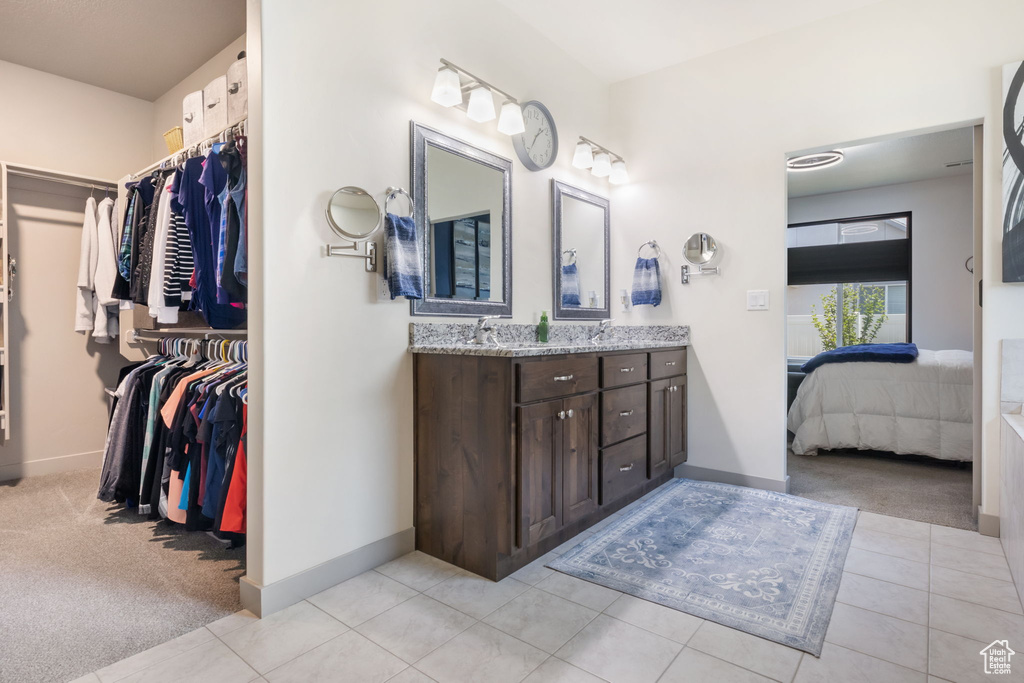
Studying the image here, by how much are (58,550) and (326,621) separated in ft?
4.74

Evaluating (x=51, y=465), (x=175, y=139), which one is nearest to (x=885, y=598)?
(x=175, y=139)

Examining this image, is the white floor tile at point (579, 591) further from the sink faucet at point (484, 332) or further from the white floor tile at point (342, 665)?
the sink faucet at point (484, 332)

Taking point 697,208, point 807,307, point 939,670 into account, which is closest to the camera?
point 939,670

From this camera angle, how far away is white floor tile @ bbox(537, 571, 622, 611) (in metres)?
1.88

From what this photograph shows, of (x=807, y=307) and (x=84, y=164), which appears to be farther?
(x=807, y=307)

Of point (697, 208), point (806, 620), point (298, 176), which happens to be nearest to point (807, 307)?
point (697, 208)

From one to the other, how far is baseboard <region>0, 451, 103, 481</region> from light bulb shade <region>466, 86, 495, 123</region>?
3464 millimetres

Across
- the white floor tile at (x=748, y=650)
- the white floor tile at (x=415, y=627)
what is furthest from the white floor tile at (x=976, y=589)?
the white floor tile at (x=415, y=627)

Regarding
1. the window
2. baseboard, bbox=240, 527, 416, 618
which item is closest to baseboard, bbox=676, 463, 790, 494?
baseboard, bbox=240, 527, 416, 618

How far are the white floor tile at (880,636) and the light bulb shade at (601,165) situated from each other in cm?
268

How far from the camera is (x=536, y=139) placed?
10.0 feet

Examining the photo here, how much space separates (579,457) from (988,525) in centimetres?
195

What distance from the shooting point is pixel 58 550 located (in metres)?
2.29

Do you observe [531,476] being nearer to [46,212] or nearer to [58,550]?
[58,550]
